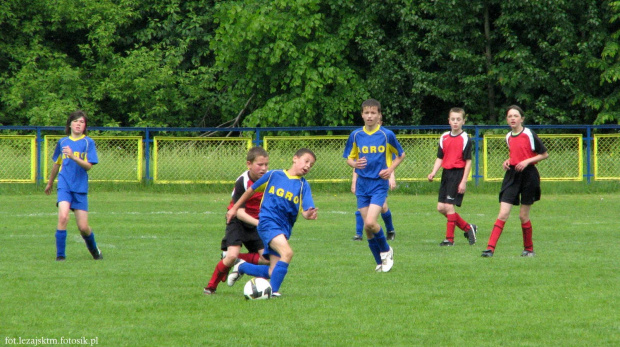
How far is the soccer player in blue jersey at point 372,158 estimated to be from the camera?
8.77 meters

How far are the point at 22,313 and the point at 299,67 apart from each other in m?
22.2

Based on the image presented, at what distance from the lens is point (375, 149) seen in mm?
9086

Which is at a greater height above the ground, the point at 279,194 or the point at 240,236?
the point at 279,194

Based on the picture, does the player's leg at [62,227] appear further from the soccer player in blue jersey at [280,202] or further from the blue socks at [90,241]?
the soccer player in blue jersey at [280,202]

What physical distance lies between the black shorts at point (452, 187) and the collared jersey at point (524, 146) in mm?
1616

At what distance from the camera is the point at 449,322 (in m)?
5.89

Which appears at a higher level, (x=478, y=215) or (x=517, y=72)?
(x=517, y=72)

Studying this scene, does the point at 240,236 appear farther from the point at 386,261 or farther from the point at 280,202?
the point at 386,261

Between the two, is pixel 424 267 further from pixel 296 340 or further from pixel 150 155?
pixel 150 155

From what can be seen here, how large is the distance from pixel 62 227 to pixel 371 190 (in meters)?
3.27

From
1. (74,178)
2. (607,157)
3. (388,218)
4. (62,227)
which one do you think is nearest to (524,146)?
(388,218)

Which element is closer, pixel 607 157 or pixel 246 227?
pixel 246 227

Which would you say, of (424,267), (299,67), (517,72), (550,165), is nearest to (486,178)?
(550,165)

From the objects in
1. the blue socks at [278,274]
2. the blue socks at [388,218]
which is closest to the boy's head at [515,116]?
the blue socks at [388,218]
